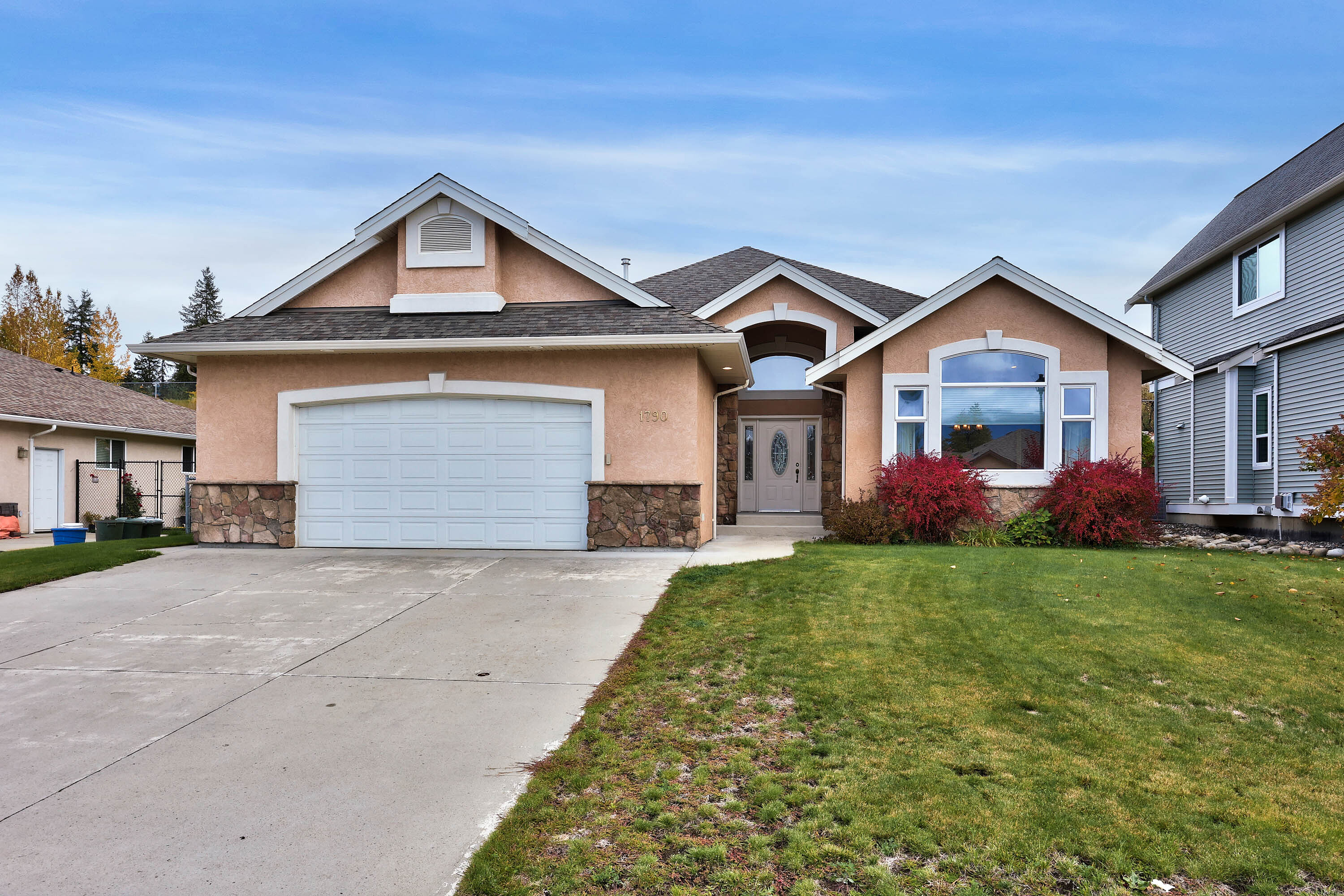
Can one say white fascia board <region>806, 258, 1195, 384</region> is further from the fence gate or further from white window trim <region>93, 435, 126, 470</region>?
white window trim <region>93, 435, 126, 470</region>

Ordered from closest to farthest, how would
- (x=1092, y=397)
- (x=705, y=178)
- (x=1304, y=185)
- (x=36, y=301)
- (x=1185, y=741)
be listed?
1. (x=1185, y=741)
2. (x=1092, y=397)
3. (x=1304, y=185)
4. (x=705, y=178)
5. (x=36, y=301)

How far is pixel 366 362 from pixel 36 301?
3579 cm

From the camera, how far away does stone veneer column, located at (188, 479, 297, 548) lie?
12.2 metres

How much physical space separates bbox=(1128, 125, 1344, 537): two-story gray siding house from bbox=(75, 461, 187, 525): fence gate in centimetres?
2490

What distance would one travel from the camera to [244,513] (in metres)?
12.4

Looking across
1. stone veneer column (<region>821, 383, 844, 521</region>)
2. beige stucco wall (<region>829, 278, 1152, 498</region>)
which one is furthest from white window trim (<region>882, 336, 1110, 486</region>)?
stone veneer column (<region>821, 383, 844, 521</region>)

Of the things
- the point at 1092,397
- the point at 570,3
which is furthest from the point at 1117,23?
the point at 570,3

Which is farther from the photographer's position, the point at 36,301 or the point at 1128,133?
the point at 36,301

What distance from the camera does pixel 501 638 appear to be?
6559 millimetres

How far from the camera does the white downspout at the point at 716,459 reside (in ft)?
46.9

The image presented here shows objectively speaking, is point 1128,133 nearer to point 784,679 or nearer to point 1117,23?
point 1117,23

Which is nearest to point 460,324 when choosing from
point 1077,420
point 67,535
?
point 67,535

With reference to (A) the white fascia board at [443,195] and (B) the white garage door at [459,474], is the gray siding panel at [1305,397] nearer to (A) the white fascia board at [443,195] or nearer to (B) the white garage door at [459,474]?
(B) the white garage door at [459,474]

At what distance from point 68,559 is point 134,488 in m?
11.3
